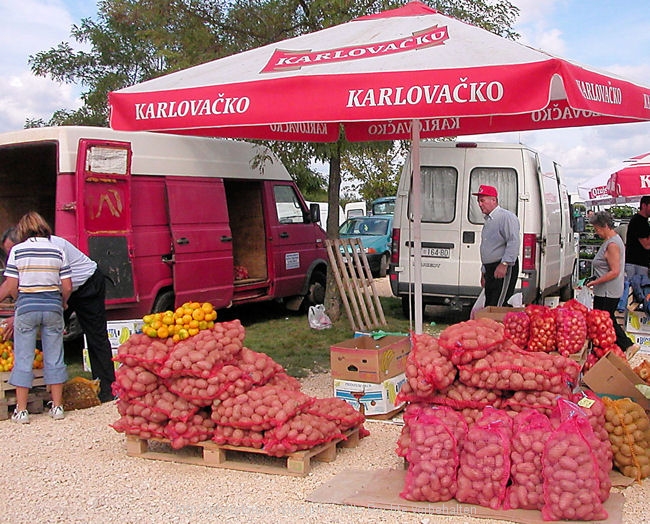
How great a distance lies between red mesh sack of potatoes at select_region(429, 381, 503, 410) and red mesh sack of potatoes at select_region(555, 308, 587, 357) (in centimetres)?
141

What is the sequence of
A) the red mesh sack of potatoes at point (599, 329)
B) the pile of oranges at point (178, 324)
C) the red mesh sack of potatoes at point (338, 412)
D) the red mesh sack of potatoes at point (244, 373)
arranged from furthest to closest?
1. the red mesh sack of potatoes at point (599, 329)
2. the pile of oranges at point (178, 324)
3. the red mesh sack of potatoes at point (338, 412)
4. the red mesh sack of potatoes at point (244, 373)

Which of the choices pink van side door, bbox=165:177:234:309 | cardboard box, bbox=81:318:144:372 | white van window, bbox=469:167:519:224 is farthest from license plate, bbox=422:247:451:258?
cardboard box, bbox=81:318:144:372

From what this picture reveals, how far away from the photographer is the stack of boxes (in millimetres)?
5953

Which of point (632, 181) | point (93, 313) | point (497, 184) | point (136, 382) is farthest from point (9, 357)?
point (632, 181)

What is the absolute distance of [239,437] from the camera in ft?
16.2

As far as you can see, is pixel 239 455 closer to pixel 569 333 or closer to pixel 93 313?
pixel 93 313

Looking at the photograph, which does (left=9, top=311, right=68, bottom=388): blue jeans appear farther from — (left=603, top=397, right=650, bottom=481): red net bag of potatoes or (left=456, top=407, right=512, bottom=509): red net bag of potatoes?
(left=603, top=397, right=650, bottom=481): red net bag of potatoes

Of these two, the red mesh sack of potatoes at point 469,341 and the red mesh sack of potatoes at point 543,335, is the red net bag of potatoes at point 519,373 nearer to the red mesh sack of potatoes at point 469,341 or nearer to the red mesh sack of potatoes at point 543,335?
the red mesh sack of potatoes at point 469,341

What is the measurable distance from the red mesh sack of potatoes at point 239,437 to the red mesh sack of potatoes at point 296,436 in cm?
6

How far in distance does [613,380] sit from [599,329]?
900 millimetres

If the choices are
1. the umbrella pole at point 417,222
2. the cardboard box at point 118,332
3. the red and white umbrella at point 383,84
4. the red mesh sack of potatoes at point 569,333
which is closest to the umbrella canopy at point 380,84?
the red and white umbrella at point 383,84

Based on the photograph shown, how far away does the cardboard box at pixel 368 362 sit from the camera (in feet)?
19.4

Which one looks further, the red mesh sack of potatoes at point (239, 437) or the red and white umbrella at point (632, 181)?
the red and white umbrella at point (632, 181)

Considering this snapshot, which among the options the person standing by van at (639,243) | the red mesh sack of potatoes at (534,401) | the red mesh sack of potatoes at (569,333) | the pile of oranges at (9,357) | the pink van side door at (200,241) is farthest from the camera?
the person standing by van at (639,243)
